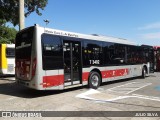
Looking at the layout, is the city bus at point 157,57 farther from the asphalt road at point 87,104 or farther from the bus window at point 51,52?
the bus window at point 51,52

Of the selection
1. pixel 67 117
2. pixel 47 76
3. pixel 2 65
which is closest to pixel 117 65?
pixel 47 76

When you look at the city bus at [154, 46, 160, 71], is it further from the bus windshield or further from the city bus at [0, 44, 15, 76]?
the bus windshield

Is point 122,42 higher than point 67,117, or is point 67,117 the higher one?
point 122,42

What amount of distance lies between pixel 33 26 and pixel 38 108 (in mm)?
3599

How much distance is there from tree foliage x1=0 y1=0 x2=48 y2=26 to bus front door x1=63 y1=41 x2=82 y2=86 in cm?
1435

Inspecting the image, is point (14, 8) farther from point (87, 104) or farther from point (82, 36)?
point (87, 104)

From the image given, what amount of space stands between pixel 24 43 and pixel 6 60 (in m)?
9.89

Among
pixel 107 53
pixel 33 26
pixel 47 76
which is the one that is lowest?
pixel 47 76

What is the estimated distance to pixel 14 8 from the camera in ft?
81.0

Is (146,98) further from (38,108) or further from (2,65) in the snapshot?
(2,65)

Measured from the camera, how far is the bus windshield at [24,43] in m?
10.4

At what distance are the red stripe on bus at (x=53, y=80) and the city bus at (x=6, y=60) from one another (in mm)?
10408

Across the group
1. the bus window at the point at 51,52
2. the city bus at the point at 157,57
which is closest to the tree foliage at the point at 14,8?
the city bus at the point at 157,57

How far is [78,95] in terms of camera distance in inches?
423
